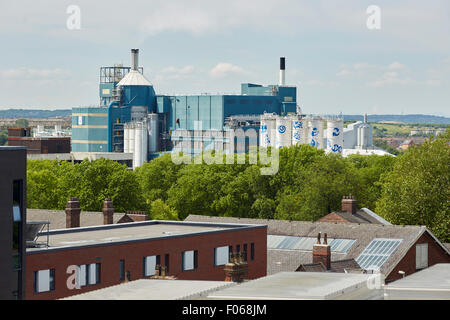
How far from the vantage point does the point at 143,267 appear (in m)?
41.2

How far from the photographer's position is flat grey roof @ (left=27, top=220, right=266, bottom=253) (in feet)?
133

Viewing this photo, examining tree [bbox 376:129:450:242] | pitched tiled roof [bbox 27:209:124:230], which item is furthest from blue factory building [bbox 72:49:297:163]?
pitched tiled roof [bbox 27:209:124:230]

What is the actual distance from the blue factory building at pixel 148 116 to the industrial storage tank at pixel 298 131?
11007 millimetres

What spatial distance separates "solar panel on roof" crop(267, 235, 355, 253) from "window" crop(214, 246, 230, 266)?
9024 millimetres

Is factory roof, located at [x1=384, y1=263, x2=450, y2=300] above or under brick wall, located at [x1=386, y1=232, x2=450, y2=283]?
above

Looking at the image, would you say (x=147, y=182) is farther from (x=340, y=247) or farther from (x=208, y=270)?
(x=208, y=270)

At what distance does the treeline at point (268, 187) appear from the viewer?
234ft

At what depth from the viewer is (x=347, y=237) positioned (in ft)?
178

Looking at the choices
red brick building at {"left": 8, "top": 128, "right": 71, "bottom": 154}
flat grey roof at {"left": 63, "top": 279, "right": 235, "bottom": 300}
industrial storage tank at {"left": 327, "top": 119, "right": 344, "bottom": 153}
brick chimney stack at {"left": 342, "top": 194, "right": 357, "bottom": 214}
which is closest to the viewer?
flat grey roof at {"left": 63, "top": 279, "right": 235, "bottom": 300}

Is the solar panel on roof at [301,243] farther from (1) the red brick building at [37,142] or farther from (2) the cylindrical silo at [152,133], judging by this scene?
(1) the red brick building at [37,142]

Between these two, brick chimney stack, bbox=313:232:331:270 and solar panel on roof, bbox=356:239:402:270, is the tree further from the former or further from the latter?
brick chimney stack, bbox=313:232:331:270

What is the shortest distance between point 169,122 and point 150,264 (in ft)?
390
